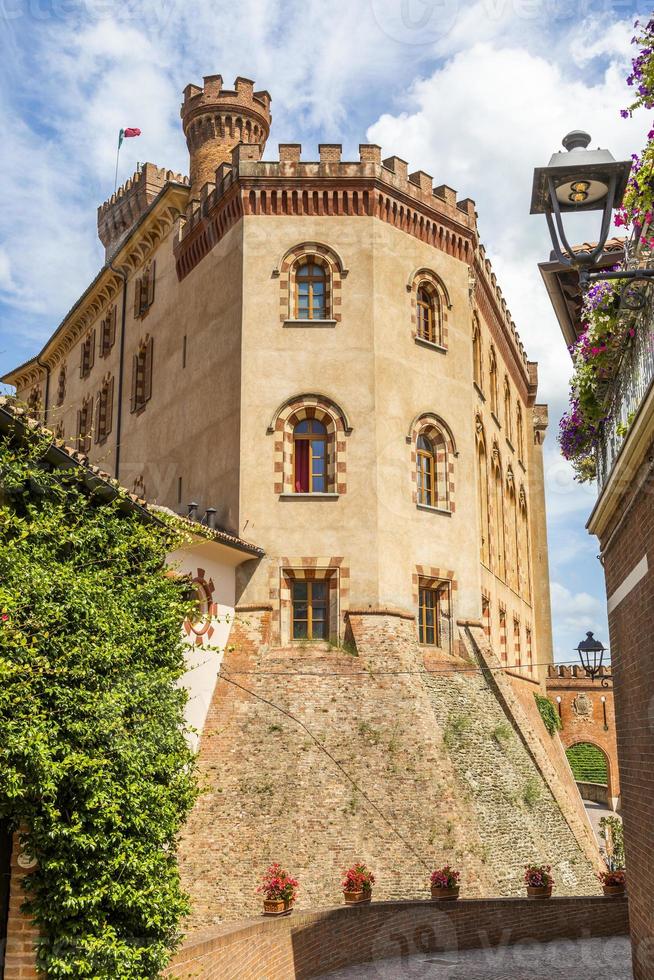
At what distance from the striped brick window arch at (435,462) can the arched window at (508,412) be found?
9.88 m

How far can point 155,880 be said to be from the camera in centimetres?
1002

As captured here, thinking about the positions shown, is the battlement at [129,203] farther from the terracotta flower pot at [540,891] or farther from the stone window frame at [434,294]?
the terracotta flower pot at [540,891]

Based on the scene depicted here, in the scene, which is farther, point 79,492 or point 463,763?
point 463,763

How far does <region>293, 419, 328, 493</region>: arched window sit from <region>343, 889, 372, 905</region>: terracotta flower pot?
9.84 metres

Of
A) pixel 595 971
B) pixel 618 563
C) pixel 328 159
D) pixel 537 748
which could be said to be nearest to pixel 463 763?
pixel 537 748

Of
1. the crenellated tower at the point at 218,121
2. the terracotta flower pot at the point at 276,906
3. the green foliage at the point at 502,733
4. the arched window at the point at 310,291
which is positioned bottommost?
the terracotta flower pot at the point at 276,906

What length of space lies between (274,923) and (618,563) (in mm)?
7435

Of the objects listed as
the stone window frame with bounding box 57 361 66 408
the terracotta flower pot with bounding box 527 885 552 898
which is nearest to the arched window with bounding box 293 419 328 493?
the terracotta flower pot with bounding box 527 885 552 898

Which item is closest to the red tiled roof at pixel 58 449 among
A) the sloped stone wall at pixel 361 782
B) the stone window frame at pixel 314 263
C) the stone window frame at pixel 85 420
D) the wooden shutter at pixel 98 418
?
the sloped stone wall at pixel 361 782

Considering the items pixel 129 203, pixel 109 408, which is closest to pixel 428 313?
pixel 109 408

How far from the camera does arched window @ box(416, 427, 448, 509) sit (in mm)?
24031

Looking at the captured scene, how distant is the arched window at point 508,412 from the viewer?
112 ft

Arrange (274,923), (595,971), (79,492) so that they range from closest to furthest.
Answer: (79,492) < (274,923) < (595,971)

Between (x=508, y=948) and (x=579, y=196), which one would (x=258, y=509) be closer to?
(x=508, y=948)
